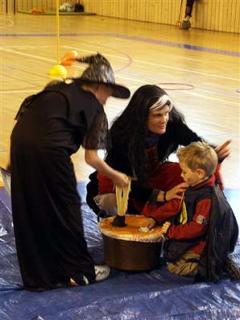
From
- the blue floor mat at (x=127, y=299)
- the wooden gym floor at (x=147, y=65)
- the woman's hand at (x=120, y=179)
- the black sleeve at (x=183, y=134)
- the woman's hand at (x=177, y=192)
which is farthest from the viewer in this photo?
the wooden gym floor at (x=147, y=65)

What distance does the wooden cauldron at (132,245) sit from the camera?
10.2 ft

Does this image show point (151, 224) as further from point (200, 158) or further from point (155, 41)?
point (155, 41)

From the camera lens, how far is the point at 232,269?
10.3 ft

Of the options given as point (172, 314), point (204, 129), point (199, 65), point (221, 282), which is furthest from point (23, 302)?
point (199, 65)

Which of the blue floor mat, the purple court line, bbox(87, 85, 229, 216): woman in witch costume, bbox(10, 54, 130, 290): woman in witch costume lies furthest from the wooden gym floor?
the blue floor mat

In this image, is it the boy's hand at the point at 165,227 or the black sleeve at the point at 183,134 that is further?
the black sleeve at the point at 183,134

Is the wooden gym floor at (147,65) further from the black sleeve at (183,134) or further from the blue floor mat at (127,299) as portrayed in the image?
the blue floor mat at (127,299)

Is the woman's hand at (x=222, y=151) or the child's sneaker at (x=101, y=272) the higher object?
the woman's hand at (x=222, y=151)

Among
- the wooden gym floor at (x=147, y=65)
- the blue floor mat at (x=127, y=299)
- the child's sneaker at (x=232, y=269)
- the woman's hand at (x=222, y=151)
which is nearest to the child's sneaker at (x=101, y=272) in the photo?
the blue floor mat at (x=127, y=299)

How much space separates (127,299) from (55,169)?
0.65 metres

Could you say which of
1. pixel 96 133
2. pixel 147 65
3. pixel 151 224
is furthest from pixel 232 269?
pixel 147 65

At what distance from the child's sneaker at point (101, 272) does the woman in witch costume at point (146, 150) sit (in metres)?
0.40

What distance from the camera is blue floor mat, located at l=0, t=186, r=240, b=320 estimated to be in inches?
108

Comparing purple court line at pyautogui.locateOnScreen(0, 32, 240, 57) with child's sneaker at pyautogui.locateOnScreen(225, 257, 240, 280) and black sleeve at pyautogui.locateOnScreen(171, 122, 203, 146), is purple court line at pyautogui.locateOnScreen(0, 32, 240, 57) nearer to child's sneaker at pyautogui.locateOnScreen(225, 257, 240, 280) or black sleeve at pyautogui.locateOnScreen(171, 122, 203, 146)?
black sleeve at pyautogui.locateOnScreen(171, 122, 203, 146)
